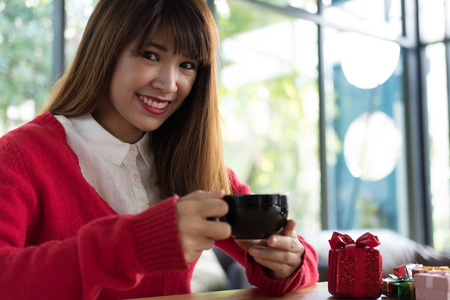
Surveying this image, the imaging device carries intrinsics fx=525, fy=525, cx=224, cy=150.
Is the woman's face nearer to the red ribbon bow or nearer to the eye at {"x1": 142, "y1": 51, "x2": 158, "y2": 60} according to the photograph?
the eye at {"x1": 142, "y1": 51, "x2": 158, "y2": 60}

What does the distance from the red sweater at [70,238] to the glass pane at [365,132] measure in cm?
327

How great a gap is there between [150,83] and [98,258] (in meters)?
0.57

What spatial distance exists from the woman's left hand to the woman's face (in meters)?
0.42

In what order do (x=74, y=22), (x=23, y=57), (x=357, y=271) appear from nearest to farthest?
(x=357, y=271) → (x=23, y=57) → (x=74, y=22)

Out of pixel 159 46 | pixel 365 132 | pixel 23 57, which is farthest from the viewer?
pixel 365 132

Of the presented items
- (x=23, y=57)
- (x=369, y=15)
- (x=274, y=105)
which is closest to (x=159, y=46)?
(x=23, y=57)

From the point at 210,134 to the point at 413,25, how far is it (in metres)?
4.27

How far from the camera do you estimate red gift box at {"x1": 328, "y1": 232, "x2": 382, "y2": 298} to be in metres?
1.02

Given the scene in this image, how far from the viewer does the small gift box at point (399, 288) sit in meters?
0.98

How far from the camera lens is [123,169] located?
4.42ft

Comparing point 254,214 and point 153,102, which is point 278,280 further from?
point 153,102

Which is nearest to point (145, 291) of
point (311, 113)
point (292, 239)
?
point (292, 239)

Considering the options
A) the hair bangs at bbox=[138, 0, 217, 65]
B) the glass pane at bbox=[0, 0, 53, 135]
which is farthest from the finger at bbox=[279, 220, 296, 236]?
the glass pane at bbox=[0, 0, 53, 135]

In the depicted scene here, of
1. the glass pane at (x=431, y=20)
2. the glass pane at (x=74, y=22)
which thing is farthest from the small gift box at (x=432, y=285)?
the glass pane at (x=431, y=20)
